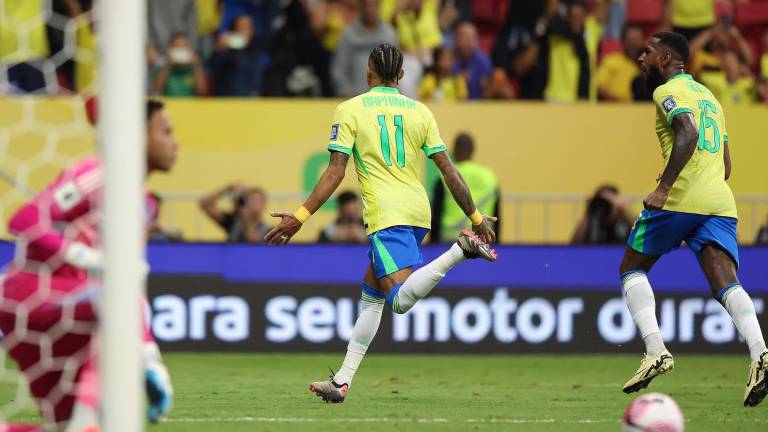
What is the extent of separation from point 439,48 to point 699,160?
603cm

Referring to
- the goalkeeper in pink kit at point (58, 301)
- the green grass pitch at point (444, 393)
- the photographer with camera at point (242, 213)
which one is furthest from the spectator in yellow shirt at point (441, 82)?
the goalkeeper in pink kit at point (58, 301)

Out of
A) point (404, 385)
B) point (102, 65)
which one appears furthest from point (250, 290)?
point (102, 65)

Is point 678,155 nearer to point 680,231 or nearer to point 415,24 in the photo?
point 680,231

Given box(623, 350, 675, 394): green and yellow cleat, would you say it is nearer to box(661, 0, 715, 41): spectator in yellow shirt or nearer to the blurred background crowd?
the blurred background crowd

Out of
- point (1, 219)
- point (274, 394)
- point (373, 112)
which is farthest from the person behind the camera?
point (1, 219)

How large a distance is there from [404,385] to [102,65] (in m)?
5.35

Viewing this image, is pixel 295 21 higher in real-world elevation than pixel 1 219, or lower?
higher

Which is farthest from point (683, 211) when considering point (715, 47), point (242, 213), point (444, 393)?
point (715, 47)

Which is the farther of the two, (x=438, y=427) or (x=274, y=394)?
(x=274, y=394)

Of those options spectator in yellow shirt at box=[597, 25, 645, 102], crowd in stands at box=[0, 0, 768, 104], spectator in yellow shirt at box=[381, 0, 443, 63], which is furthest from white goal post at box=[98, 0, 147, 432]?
spectator in yellow shirt at box=[597, 25, 645, 102]

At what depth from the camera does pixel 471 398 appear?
Result: 359 inches

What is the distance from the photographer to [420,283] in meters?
8.35

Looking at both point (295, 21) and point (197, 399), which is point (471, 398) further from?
point (295, 21)

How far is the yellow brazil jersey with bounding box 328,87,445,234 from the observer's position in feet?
28.1
